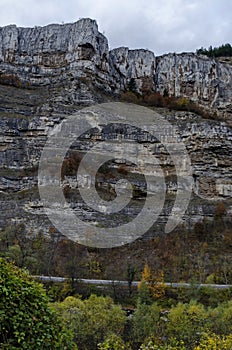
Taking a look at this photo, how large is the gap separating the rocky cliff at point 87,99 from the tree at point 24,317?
126 feet

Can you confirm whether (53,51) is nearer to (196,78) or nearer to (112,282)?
(196,78)

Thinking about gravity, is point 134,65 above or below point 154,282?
above

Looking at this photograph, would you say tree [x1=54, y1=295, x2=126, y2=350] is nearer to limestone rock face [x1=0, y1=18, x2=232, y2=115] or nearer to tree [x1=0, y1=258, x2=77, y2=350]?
tree [x1=0, y1=258, x2=77, y2=350]

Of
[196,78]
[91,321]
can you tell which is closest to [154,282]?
[91,321]

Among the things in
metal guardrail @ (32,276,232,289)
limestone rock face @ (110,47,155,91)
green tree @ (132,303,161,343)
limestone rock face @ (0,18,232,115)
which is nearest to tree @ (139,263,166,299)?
metal guardrail @ (32,276,232,289)

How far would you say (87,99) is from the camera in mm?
63875

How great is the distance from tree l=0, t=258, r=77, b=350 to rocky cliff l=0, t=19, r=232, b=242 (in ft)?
126

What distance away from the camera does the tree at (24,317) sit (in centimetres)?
505

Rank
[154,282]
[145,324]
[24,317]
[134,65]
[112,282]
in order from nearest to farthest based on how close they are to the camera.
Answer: [24,317]
[145,324]
[112,282]
[154,282]
[134,65]

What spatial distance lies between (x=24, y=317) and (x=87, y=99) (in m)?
60.3

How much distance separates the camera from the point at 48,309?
5539 mm

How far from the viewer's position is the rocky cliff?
50.2 meters

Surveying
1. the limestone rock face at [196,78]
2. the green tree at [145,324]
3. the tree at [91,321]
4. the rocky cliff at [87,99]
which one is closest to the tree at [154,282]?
the green tree at [145,324]

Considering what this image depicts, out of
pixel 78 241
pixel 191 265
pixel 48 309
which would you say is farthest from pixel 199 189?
pixel 48 309
